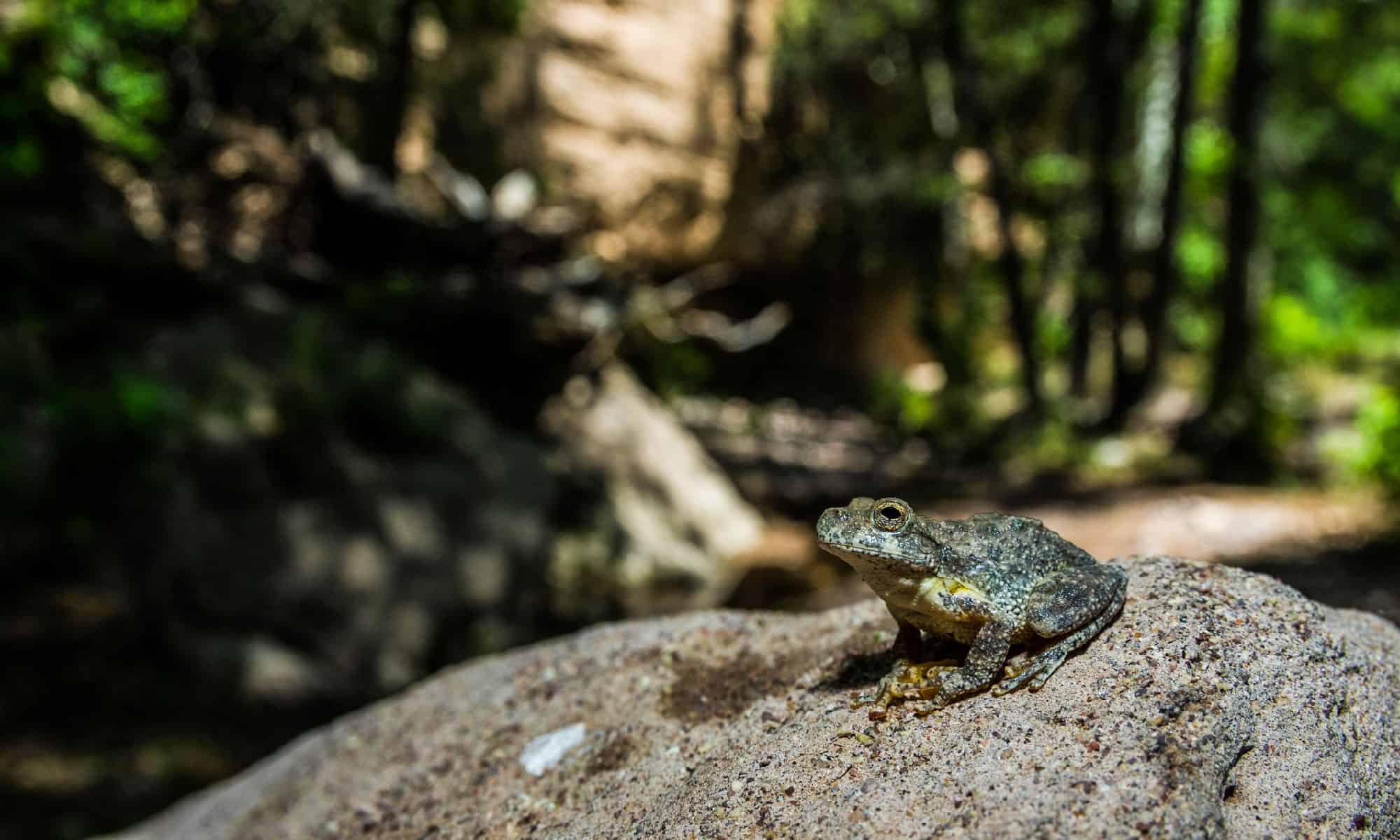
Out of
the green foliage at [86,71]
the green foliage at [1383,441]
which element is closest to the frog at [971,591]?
the green foliage at [1383,441]

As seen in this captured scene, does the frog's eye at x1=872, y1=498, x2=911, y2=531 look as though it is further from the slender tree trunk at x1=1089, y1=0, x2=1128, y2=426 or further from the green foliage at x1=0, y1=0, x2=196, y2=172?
the slender tree trunk at x1=1089, y1=0, x2=1128, y2=426

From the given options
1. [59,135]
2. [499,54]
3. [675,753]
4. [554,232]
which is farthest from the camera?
[499,54]

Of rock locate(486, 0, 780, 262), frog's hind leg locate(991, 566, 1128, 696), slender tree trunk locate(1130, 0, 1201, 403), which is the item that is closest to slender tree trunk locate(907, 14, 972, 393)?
rock locate(486, 0, 780, 262)

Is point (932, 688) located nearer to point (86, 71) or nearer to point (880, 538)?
point (880, 538)

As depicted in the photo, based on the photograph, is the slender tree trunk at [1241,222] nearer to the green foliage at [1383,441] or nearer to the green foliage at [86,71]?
the green foliage at [1383,441]

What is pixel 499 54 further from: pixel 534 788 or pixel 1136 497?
pixel 534 788

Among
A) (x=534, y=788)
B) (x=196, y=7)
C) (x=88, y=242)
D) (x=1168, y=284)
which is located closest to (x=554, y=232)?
(x=196, y=7)
